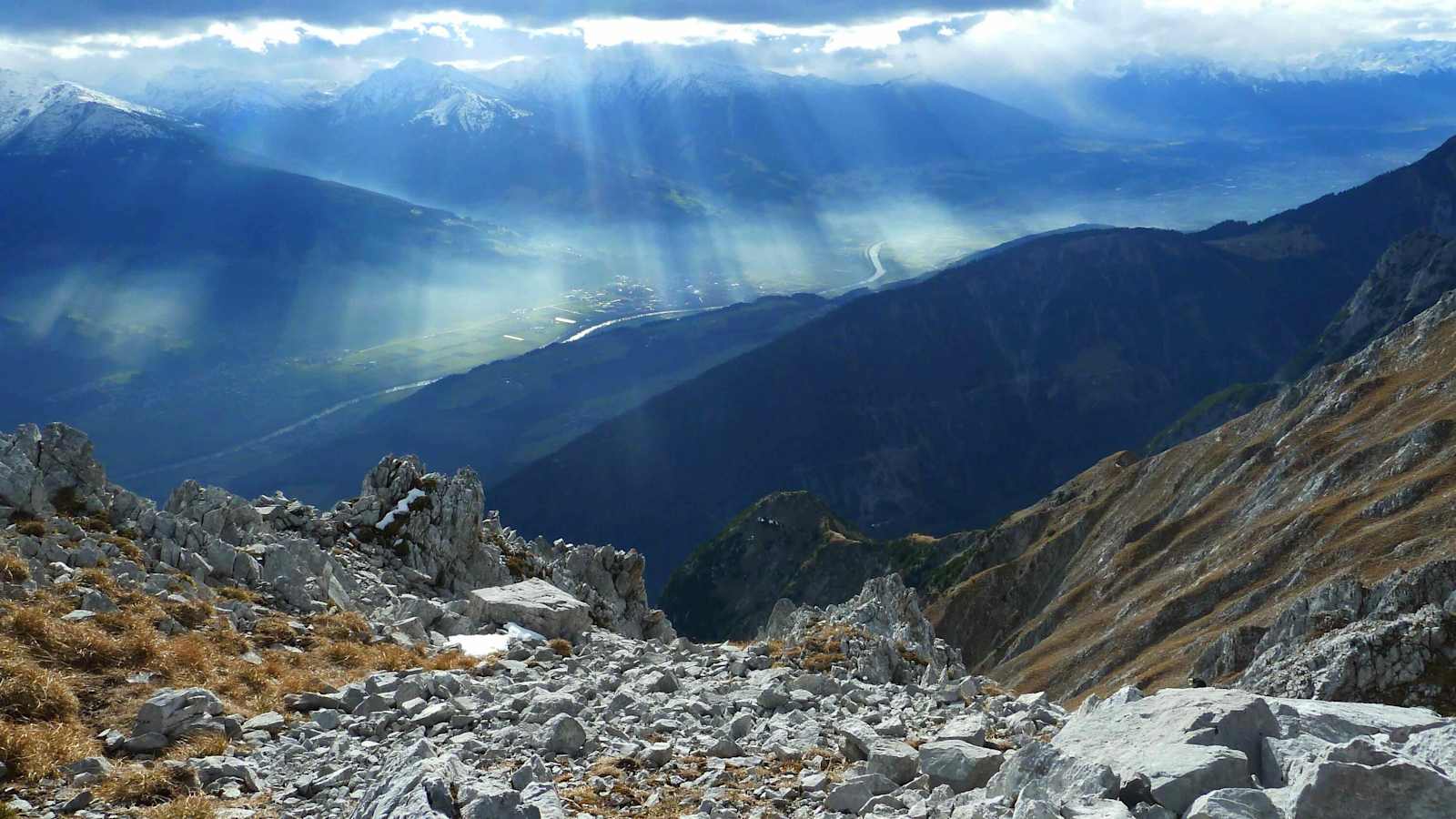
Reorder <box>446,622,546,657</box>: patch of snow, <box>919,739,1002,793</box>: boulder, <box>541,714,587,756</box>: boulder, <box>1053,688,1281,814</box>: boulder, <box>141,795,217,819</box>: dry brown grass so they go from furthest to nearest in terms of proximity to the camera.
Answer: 1. <box>446,622,546,657</box>: patch of snow
2. <box>541,714,587,756</box>: boulder
3. <box>919,739,1002,793</box>: boulder
4. <box>141,795,217,819</box>: dry brown grass
5. <box>1053,688,1281,814</box>: boulder

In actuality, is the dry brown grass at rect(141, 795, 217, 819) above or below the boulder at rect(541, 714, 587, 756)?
Answer: above

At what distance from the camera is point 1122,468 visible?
18875cm

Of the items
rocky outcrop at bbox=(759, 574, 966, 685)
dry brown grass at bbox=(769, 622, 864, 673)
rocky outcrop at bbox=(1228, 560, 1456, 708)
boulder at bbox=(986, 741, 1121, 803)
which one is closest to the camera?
boulder at bbox=(986, 741, 1121, 803)

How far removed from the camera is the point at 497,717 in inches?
783

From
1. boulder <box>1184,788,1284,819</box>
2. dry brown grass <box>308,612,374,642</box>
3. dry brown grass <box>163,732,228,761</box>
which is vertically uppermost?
boulder <box>1184,788,1284,819</box>

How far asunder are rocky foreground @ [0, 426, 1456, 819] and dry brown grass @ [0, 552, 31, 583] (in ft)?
0.19

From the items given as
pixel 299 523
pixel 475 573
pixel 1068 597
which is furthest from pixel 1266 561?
pixel 299 523

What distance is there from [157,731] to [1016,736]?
45.7ft

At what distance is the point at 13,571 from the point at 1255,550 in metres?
100

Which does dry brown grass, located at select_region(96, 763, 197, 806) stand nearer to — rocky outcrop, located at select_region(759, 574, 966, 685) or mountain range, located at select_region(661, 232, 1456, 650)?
rocky outcrop, located at select_region(759, 574, 966, 685)

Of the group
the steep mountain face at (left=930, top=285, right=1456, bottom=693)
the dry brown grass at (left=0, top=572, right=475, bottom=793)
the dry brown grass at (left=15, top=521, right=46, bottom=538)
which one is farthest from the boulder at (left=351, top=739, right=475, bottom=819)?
the steep mountain face at (left=930, top=285, right=1456, bottom=693)

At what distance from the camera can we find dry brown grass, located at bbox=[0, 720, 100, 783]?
49.5 ft

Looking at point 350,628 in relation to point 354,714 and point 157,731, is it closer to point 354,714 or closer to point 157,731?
point 354,714

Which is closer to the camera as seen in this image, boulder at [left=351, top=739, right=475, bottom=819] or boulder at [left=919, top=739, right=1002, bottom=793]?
boulder at [left=351, top=739, right=475, bottom=819]
